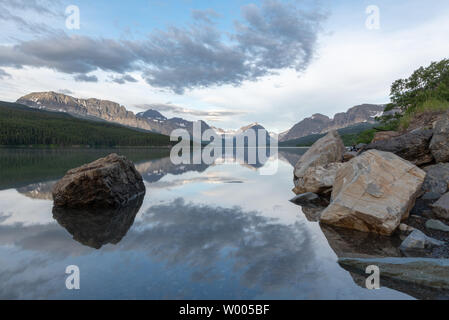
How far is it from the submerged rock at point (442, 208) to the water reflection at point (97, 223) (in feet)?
39.1

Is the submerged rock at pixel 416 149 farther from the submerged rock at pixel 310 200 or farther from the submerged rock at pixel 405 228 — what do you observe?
the submerged rock at pixel 405 228

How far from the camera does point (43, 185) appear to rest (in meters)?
17.3

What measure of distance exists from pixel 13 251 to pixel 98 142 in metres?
185

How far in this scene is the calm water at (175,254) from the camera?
5.00 metres

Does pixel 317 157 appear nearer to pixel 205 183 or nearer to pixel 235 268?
pixel 205 183

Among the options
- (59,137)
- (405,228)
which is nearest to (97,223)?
(405,228)

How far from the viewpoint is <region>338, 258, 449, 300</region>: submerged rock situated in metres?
5.00

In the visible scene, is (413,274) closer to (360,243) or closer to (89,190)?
(360,243)

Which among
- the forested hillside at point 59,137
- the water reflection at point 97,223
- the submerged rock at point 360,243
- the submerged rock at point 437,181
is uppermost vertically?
the forested hillside at point 59,137

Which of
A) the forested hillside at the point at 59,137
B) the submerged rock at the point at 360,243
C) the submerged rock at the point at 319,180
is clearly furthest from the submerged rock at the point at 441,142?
the forested hillside at the point at 59,137

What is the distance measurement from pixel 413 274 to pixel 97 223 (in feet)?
32.0

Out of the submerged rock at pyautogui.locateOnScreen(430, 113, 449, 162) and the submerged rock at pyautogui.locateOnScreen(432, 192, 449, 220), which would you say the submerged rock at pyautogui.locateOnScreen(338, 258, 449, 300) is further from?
the submerged rock at pyautogui.locateOnScreen(430, 113, 449, 162)

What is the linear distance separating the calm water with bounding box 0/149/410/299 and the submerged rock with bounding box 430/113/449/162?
8.64m
